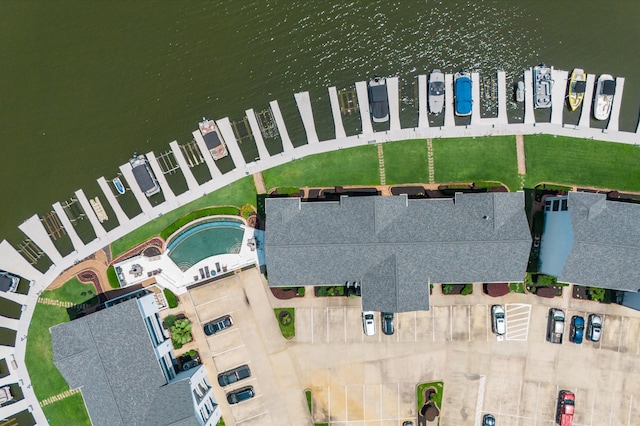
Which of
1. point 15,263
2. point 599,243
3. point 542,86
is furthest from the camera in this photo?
point 15,263

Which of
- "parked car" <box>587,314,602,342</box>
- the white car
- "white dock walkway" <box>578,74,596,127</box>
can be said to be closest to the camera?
"parked car" <box>587,314,602,342</box>

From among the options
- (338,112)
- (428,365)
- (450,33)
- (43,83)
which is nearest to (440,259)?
(428,365)

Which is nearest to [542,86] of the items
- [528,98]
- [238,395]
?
[528,98]

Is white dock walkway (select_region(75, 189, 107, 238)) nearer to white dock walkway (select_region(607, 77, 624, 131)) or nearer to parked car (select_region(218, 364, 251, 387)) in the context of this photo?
parked car (select_region(218, 364, 251, 387))

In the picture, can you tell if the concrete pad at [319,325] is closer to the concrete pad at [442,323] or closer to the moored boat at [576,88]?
the concrete pad at [442,323]

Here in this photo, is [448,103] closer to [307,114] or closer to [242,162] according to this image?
[307,114]

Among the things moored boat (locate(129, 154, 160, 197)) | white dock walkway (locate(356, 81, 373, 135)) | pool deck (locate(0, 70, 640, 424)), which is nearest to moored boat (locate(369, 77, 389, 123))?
white dock walkway (locate(356, 81, 373, 135))
